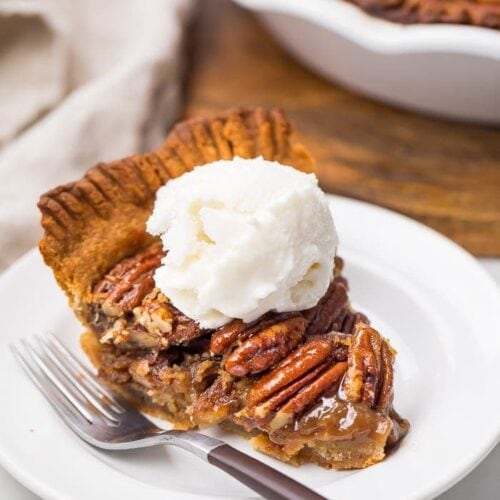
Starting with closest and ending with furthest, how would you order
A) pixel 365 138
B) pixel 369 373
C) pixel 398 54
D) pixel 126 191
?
pixel 369 373 → pixel 126 191 → pixel 398 54 → pixel 365 138

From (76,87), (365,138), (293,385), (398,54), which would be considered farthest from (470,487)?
(76,87)

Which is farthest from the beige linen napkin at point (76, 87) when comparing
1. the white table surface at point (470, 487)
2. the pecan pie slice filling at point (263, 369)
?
the white table surface at point (470, 487)

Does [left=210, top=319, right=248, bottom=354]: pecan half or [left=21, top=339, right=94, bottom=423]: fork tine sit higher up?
[left=210, top=319, right=248, bottom=354]: pecan half

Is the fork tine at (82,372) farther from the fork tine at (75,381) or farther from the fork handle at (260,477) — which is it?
the fork handle at (260,477)

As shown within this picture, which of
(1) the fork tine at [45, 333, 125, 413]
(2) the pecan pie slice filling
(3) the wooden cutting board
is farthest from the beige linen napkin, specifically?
(2) the pecan pie slice filling

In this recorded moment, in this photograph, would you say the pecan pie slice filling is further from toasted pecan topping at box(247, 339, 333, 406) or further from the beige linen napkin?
the beige linen napkin

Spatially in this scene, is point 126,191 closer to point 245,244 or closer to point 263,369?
point 245,244

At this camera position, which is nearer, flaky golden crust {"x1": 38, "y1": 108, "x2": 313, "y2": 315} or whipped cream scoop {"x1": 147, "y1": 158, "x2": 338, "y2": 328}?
whipped cream scoop {"x1": 147, "y1": 158, "x2": 338, "y2": 328}

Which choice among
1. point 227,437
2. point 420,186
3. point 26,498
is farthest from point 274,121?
point 26,498
